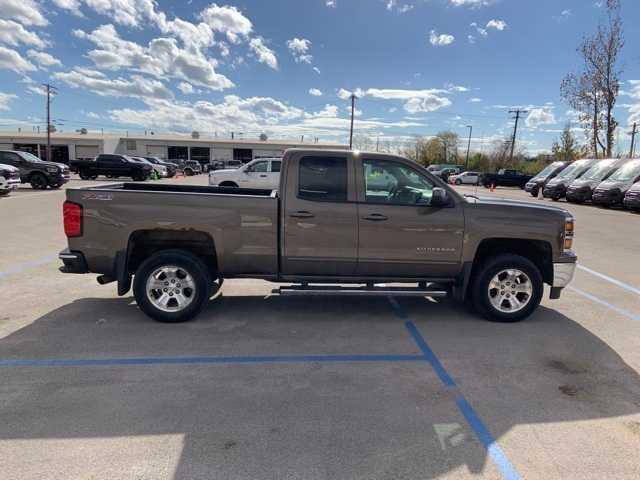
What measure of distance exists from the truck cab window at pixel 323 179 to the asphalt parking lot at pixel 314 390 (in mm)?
1467

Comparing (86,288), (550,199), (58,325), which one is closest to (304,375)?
(58,325)

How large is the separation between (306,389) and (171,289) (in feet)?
6.98

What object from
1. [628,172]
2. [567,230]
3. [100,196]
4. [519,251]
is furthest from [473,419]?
[628,172]

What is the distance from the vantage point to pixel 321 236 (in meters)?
4.80

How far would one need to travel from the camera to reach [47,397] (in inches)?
131

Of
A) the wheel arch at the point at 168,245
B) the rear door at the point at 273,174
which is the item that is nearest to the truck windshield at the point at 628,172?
the rear door at the point at 273,174

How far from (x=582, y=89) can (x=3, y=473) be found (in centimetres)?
4776

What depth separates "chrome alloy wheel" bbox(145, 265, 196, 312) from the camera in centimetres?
476

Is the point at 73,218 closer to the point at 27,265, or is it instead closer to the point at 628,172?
the point at 27,265

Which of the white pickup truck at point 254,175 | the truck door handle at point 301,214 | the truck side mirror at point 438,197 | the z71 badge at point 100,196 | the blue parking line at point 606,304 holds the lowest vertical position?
the blue parking line at point 606,304

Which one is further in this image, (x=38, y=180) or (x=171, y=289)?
(x=38, y=180)

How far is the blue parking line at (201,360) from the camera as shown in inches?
152

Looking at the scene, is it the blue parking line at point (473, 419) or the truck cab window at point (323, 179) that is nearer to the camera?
the blue parking line at point (473, 419)

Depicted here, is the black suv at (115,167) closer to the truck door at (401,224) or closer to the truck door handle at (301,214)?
the truck door handle at (301,214)
